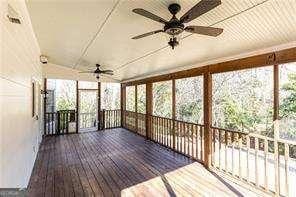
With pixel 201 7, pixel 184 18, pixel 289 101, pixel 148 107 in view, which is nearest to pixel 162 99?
pixel 148 107

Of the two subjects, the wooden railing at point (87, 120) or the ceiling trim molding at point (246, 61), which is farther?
the wooden railing at point (87, 120)

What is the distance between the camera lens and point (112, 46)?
5.03 meters

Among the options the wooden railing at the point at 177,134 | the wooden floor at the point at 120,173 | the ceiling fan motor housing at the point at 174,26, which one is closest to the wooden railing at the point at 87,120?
the wooden railing at the point at 177,134

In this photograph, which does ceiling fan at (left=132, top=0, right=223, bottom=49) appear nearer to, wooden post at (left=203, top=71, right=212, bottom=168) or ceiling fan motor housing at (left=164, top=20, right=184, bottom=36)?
ceiling fan motor housing at (left=164, top=20, right=184, bottom=36)

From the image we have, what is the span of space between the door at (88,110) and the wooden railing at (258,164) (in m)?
6.68

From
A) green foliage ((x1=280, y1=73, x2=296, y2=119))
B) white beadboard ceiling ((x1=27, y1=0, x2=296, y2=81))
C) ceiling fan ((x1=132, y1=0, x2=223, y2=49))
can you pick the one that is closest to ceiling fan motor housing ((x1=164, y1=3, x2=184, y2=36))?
ceiling fan ((x1=132, y1=0, x2=223, y2=49))

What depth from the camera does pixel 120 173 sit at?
4590mm

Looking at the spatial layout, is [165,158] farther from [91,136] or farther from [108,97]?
[108,97]

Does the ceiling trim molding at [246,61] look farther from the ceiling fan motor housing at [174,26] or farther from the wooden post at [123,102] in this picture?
the wooden post at [123,102]

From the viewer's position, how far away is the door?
32.4 ft

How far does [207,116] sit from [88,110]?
262 inches

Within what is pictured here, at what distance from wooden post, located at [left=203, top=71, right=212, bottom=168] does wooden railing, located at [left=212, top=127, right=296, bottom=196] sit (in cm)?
10

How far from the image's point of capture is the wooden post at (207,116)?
4910mm

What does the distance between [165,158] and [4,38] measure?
460cm
